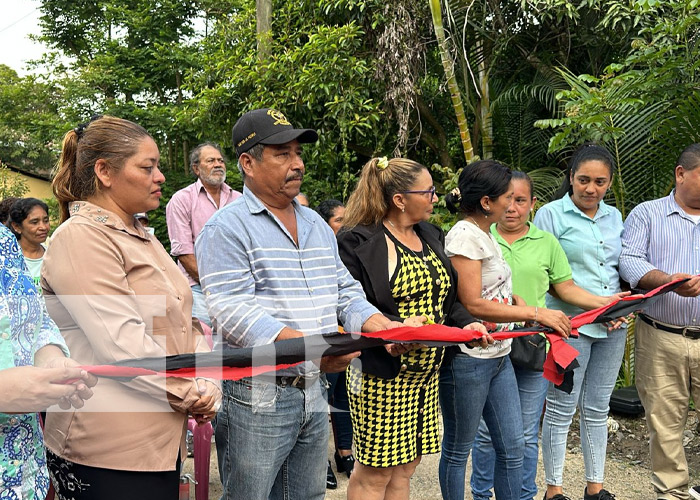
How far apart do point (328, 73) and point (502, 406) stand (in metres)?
6.28

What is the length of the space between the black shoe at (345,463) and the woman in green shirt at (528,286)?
47.4 inches

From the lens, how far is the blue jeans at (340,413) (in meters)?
5.04

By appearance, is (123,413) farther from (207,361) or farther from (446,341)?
(446,341)

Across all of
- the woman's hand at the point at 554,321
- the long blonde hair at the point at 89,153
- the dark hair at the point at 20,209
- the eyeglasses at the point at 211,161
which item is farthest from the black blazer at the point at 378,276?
the dark hair at the point at 20,209

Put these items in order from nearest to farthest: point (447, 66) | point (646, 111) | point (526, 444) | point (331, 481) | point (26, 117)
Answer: point (526, 444), point (331, 481), point (646, 111), point (447, 66), point (26, 117)

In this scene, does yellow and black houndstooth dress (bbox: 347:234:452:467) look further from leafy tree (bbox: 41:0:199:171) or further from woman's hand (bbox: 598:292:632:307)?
leafy tree (bbox: 41:0:199:171)

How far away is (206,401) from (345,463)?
288cm

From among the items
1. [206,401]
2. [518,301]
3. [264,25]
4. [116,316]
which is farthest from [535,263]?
[264,25]

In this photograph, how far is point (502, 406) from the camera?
368 cm

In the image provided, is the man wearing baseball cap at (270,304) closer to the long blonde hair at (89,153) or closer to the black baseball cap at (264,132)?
the black baseball cap at (264,132)

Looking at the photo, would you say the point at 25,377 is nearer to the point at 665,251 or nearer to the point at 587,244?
the point at 587,244

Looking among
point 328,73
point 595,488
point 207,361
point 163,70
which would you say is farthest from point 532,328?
point 163,70

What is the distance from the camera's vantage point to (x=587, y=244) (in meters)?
4.34

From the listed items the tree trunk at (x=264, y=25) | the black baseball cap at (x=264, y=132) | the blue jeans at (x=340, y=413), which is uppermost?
the tree trunk at (x=264, y=25)
